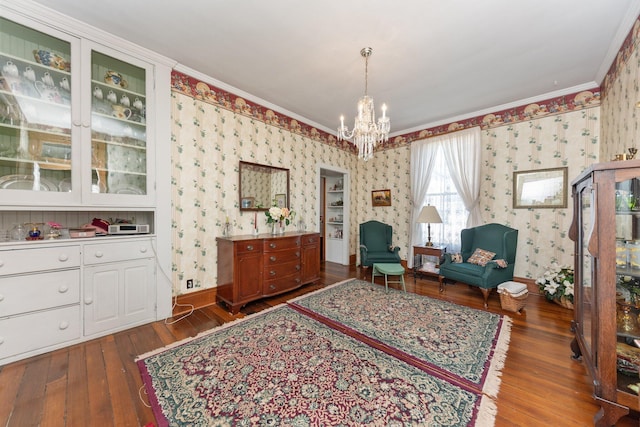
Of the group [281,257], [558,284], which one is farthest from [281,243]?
[558,284]

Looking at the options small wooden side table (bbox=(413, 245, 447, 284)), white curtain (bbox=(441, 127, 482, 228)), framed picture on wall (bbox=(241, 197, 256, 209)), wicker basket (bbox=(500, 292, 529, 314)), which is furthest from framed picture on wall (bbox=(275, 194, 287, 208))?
wicker basket (bbox=(500, 292, 529, 314))

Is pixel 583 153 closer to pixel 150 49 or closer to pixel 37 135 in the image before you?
pixel 150 49

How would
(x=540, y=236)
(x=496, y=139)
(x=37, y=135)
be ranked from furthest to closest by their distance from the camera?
(x=496, y=139)
(x=540, y=236)
(x=37, y=135)

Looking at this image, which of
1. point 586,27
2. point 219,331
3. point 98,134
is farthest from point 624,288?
point 98,134

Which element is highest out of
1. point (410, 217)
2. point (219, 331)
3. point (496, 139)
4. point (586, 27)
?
point (586, 27)

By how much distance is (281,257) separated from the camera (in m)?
3.26

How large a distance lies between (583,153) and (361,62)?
3381mm

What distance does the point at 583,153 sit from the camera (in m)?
3.18

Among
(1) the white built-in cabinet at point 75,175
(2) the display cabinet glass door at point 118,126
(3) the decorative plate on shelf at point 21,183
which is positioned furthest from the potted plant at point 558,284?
(3) the decorative plate on shelf at point 21,183

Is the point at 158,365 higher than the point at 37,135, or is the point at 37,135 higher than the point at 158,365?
the point at 37,135

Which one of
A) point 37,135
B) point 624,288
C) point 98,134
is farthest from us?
point 98,134

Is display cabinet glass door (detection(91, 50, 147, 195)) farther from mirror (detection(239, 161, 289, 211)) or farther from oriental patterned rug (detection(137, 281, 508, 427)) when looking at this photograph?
oriental patterned rug (detection(137, 281, 508, 427))

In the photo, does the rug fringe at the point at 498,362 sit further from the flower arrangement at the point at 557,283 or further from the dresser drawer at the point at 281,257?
the dresser drawer at the point at 281,257

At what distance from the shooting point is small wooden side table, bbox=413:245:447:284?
13.0 ft
